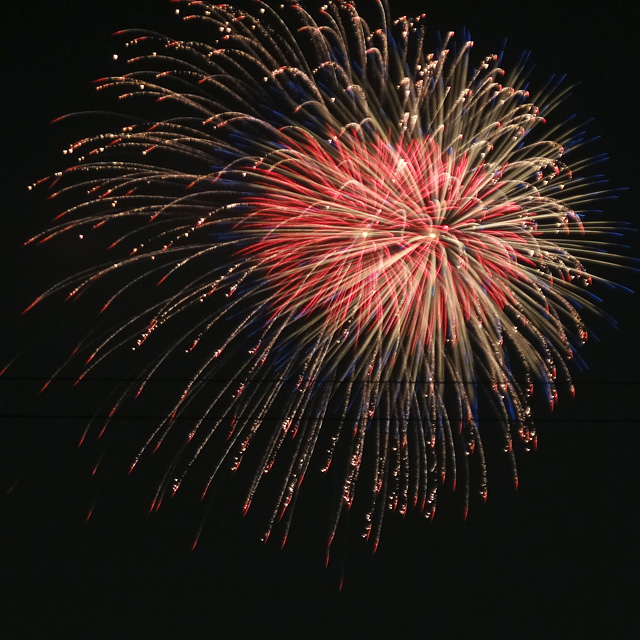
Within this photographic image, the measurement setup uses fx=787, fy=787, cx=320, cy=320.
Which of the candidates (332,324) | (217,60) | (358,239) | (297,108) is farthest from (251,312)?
(217,60)

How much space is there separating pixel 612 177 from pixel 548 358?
3.89 feet

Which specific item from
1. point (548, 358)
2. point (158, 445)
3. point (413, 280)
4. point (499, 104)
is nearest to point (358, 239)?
point (413, 280)

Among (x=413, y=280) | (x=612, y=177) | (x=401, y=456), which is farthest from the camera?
(x=612, y=177)

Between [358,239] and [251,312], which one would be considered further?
[251,312]

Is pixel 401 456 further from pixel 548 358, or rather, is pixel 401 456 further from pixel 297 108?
pixel 297 108

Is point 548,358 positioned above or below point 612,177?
below

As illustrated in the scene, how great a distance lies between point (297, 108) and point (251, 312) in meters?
1.15

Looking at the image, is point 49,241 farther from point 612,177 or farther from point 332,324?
point 612,177

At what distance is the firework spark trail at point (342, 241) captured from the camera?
4039mm

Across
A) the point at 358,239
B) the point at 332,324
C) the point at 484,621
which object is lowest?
the point at 484,621

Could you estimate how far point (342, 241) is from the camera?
407 centimetres

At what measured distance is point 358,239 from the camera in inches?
160

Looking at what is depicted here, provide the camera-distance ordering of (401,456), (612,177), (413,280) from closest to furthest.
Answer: (413,280), (401,456), (612,177)

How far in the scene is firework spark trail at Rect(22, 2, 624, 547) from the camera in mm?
4039
